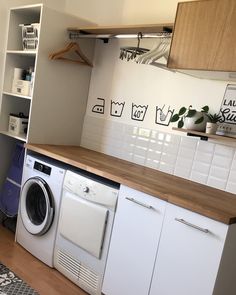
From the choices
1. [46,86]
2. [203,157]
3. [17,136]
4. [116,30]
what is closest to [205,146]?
[203,157]

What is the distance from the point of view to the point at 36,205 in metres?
3.03

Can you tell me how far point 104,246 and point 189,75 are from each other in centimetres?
140

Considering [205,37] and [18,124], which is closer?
[205,37]

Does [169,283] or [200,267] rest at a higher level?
[200,267]

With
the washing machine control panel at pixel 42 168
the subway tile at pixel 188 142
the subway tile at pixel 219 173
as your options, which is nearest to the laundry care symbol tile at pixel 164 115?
the subway tile at pixel 188 142

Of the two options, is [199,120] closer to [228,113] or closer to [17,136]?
[228,113]

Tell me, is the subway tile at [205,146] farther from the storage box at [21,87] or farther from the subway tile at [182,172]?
the storage box at [21,87]

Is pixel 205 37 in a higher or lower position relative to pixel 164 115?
higher

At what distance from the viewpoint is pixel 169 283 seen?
1.98m

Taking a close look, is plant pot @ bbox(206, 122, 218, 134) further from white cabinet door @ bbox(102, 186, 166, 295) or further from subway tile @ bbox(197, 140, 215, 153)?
white cabinet door @ bbox(102, 186, 166, 295)

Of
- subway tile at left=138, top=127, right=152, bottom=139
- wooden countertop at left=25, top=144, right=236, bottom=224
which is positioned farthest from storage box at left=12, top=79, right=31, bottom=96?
subway tile at left=138, top=127, right=152, bottom=139

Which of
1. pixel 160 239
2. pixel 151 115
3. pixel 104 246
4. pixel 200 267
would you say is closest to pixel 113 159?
pixel 151 115

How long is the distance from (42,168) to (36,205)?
0.40 metres

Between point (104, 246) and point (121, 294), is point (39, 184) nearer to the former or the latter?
point (104, 246)
